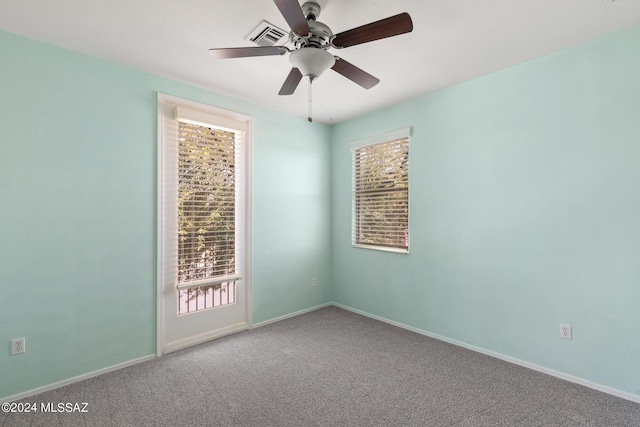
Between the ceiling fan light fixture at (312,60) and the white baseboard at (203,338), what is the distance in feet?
9.01

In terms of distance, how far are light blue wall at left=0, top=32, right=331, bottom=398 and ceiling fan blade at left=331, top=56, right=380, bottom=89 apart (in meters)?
1.74

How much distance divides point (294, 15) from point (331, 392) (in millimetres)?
2468

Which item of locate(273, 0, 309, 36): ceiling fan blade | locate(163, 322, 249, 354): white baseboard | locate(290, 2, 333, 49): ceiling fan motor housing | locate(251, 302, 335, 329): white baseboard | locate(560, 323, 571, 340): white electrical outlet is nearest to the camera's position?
locate(273, 0, 309, 36): ceiling fan blade

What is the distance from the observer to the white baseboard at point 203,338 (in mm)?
2908

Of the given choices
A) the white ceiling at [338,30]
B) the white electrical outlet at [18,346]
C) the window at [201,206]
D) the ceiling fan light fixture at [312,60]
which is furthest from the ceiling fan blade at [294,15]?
the white electrical outlet at [18,346]

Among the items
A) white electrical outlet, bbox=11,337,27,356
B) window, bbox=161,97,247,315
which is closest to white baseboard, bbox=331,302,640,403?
window, bbox=161,97,247,315

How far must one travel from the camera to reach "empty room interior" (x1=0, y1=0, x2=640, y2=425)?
2.10 m

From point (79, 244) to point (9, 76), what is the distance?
1304 mm

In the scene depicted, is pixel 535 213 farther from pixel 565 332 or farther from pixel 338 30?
pixel 338 30

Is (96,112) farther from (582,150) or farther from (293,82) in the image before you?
(582,150)

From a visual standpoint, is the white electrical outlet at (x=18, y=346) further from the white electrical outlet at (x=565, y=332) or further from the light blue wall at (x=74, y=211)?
the white electrical outlet at (x=565, y=332)

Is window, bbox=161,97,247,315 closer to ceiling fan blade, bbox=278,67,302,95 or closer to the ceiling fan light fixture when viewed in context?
ceiling fan blade, bbox=278,67,302,95

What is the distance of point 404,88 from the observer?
10.2 ft

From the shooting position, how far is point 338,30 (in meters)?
2.14
